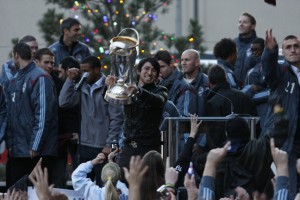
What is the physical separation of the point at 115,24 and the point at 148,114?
8132mm

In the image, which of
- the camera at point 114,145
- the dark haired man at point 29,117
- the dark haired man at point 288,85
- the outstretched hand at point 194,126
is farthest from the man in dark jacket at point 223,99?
the dark haired man at point 29,117

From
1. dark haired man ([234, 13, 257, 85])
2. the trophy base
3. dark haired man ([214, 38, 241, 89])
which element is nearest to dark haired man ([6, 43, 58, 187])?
the trophy base

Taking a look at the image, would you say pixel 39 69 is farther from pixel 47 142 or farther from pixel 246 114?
pixel 246 114

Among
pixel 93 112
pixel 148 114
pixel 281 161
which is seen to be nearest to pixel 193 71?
pixel 93 112

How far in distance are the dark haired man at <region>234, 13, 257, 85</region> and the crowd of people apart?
1cm

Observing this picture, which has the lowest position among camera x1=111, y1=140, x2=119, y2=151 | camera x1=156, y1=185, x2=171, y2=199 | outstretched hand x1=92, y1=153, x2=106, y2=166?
outstretched hand x1=92, y1=153, x2=106, y2=166

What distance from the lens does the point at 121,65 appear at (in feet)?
40.3

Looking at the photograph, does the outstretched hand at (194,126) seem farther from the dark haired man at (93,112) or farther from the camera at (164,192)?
the camera at (164,192)

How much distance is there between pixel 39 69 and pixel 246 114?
2.61 m

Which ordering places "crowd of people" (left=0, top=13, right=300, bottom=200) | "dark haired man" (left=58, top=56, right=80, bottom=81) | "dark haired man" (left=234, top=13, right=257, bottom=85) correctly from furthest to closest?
"dark haired man" (left=234, top=13, right=257, bottom=85)
"dark haired man" (left=58, top=56, right=80, bottom=81)
"crowd of people" (left=0, top=13, right=300, bottom=200)

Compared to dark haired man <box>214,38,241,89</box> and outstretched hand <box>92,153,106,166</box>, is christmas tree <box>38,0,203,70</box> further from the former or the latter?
outstretched hand <box>92,153,106,166</box>

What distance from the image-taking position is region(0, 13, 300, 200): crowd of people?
35.8ft

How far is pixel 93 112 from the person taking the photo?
1388cm

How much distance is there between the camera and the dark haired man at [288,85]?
455 inches
